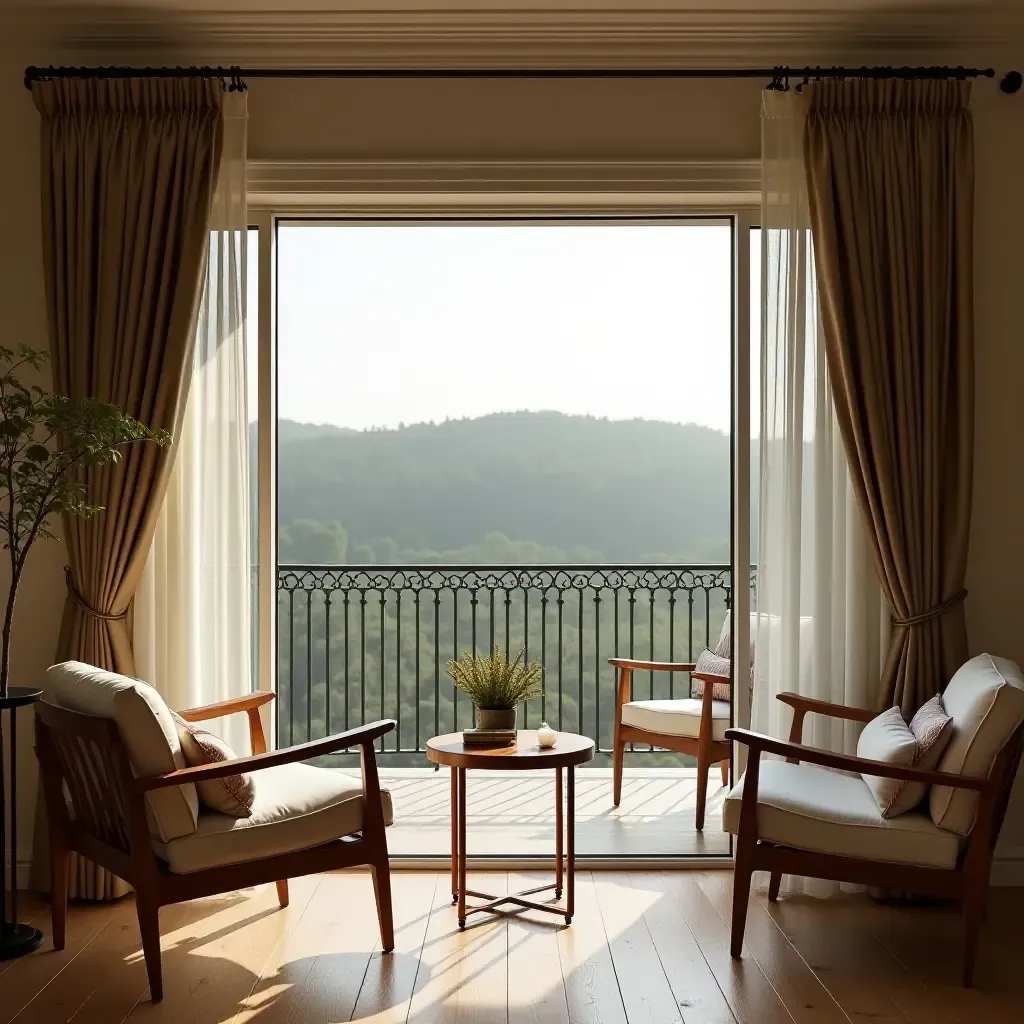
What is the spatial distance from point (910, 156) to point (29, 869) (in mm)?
4112

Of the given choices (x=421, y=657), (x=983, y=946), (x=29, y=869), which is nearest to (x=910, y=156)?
(x=983, y=946)

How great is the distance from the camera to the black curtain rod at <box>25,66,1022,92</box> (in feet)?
13.0

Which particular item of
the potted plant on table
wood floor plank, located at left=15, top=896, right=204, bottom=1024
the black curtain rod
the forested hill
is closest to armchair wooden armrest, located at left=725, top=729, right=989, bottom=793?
the potted plant on table

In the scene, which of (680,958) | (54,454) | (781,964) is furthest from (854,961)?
(54,454)

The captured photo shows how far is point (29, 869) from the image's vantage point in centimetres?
403

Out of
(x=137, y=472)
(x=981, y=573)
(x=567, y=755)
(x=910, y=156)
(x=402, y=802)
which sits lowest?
(x=402, y=802)

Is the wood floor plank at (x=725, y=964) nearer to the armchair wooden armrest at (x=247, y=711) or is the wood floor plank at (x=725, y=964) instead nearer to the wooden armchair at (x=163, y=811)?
the wooden armchair at (x=163, y=811)

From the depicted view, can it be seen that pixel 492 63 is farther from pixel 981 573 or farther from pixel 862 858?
pixel 862 858

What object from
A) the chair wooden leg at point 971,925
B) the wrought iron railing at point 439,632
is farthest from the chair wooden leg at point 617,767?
the chair wooden leg at point 971,925

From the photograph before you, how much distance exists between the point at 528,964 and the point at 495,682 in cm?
92

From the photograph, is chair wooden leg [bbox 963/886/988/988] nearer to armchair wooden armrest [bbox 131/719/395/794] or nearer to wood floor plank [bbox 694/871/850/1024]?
wood floor plank [bbox 694/871/850/1024]

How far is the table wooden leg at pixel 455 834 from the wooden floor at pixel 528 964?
0.08m

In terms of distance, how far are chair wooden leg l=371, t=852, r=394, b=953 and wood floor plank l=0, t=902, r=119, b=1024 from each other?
93 cm

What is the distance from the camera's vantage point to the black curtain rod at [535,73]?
3.95m
